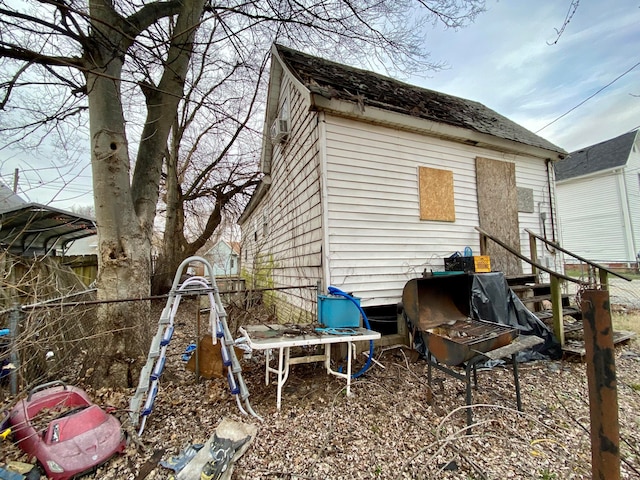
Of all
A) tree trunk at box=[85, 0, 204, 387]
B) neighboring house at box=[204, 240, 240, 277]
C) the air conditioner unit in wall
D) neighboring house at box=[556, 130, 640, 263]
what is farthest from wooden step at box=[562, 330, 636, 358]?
neighboring house at box=[556, 130, 640, 263]

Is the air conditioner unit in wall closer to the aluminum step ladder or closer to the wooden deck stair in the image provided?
the aluminum step ladder

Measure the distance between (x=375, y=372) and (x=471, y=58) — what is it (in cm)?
705

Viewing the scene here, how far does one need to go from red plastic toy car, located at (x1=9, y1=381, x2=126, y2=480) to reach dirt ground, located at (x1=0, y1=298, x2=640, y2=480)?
0.13m

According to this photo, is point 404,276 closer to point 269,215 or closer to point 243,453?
point 243,453

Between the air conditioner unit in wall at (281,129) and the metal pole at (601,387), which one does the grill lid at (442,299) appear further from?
the air conditioner unit in wall at (281,129)

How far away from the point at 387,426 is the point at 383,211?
3.18 metres

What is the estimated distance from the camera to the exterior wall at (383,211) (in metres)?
4.57

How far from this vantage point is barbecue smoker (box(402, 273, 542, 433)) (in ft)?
9.13

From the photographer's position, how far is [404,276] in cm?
500

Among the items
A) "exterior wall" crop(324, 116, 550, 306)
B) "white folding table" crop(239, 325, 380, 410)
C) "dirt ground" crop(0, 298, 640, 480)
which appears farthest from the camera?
"exterior wall" crop(324, 116, 550, 306)

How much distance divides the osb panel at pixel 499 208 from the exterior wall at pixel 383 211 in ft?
1.17

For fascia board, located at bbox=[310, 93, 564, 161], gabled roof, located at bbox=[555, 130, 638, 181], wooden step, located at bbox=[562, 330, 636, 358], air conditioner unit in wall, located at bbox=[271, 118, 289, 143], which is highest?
gabled roof, located at bbox=[555, 130, 638, 181]

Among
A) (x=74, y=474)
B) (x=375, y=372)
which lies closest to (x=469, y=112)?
(x=375, y=372)

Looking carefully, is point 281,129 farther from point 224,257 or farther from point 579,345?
point 224,257
